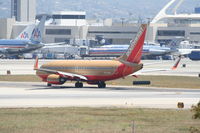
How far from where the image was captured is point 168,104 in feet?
220

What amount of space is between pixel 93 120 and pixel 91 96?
2183 cm

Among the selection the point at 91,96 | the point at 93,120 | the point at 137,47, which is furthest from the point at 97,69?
the point at 93,120

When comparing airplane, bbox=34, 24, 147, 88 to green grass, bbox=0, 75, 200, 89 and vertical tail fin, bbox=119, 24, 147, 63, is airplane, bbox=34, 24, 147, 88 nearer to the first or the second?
vertical tail fin, bbox=119, 24, 147, 63

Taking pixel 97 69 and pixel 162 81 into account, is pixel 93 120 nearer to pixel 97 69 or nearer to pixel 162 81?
pixel 97 69

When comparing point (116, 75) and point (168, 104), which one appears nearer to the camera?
point (168, 104)

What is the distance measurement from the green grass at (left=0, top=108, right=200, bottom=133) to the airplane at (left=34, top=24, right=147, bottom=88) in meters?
25.0

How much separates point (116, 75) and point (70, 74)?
5.39 m

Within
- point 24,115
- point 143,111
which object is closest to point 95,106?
point 143,111

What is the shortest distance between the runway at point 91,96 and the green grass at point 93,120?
5135 mm

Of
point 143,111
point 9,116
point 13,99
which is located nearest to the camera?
→ point 9,116

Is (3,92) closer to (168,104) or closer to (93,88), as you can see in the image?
(93,88)

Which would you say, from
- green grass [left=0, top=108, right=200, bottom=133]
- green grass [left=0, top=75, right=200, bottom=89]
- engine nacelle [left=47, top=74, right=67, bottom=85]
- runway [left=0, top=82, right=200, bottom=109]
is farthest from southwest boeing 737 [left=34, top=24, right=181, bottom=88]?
green grass [left=0, top=108, right=200, bottom=133]

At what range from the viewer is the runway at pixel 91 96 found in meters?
66.2

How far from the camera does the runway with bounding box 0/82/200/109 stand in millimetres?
66188
